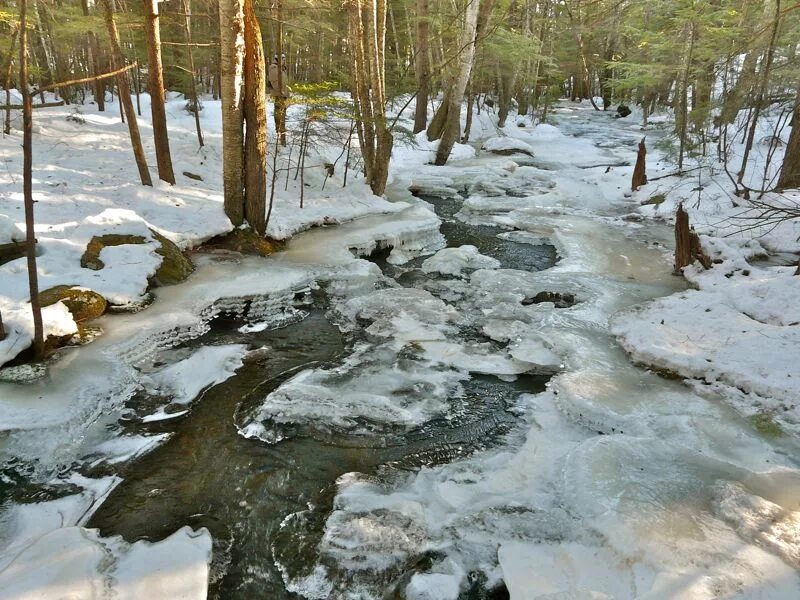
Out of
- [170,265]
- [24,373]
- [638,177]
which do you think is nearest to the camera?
[24,373]

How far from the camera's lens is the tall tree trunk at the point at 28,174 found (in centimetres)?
385

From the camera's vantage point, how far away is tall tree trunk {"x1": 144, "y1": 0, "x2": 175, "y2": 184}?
8930 mm

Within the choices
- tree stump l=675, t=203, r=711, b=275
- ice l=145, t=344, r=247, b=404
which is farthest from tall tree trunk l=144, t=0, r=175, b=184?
tree stump l=675, t=203, r=711, b=275

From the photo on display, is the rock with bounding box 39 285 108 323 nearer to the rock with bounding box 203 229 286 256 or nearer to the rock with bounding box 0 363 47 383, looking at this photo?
the rock with bounding box 0 363 47 383

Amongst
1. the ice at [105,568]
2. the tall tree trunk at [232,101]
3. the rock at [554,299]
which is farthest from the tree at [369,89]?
the ice at [105,568]

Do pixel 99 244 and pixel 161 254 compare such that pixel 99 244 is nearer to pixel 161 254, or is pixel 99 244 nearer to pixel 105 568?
pixel 161 254

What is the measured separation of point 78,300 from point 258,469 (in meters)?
3.70

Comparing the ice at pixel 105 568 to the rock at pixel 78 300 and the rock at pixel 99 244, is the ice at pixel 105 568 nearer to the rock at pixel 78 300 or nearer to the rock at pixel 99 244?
the rock at pixel 78 300

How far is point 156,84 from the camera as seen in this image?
9.36m

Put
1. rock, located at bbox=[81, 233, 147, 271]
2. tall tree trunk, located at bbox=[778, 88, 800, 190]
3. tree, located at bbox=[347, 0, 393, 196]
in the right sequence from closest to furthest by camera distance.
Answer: rock, located at bbox=[81, 233, 147, 271]
tall tree trunk, located at bbox=[778, 88, 800, 190]
tree, located at bbox=[347, 0, 393, 196]

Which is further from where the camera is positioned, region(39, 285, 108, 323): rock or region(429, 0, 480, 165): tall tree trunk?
region(429, 0, 480, 165): tall tree trunk

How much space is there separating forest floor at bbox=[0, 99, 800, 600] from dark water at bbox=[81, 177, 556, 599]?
0.02 metres

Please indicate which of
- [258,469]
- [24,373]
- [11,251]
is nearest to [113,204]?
[11,251]

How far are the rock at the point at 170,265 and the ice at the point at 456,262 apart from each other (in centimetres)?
394
